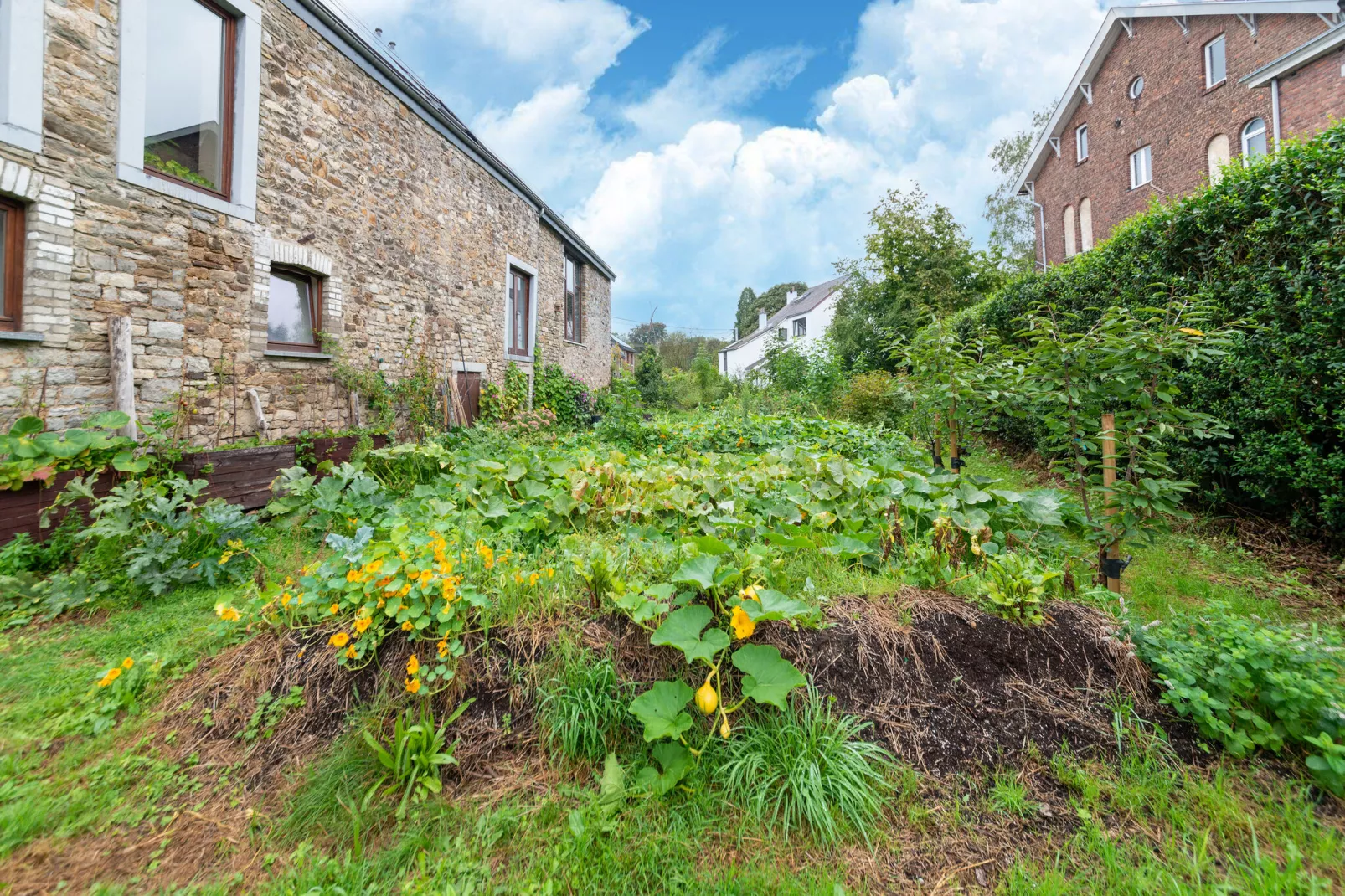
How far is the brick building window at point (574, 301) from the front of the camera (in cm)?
1469

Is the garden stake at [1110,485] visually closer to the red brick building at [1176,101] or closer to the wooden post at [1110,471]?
the wooden post at [1110,471]

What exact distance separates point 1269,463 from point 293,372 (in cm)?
902

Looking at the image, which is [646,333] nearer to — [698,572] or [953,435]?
[953,435]

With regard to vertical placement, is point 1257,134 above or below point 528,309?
above

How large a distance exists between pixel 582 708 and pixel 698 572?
0.65 meters

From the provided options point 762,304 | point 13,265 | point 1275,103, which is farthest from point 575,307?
point 762,304

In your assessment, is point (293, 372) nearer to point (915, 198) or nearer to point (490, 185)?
point (490, 185)

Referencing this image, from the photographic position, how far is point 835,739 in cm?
176

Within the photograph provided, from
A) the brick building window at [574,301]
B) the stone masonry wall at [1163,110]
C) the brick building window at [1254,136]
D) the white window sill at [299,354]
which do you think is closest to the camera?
the white window sill at [299,354]

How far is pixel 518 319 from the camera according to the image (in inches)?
467

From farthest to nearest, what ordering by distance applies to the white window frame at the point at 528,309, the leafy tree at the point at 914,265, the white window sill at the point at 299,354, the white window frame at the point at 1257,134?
the leafy tree at the point at 914,265, the white window frame at the point at 528,309, the white window frame at the point at 1257,134, the white window sill at the point at 299,354

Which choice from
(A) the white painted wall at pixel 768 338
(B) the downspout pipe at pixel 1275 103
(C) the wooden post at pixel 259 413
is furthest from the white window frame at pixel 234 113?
(A) the white painted wall at pixel 768 338

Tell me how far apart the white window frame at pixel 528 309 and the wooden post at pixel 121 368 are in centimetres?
663

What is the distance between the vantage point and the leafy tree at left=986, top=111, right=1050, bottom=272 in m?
23.6
